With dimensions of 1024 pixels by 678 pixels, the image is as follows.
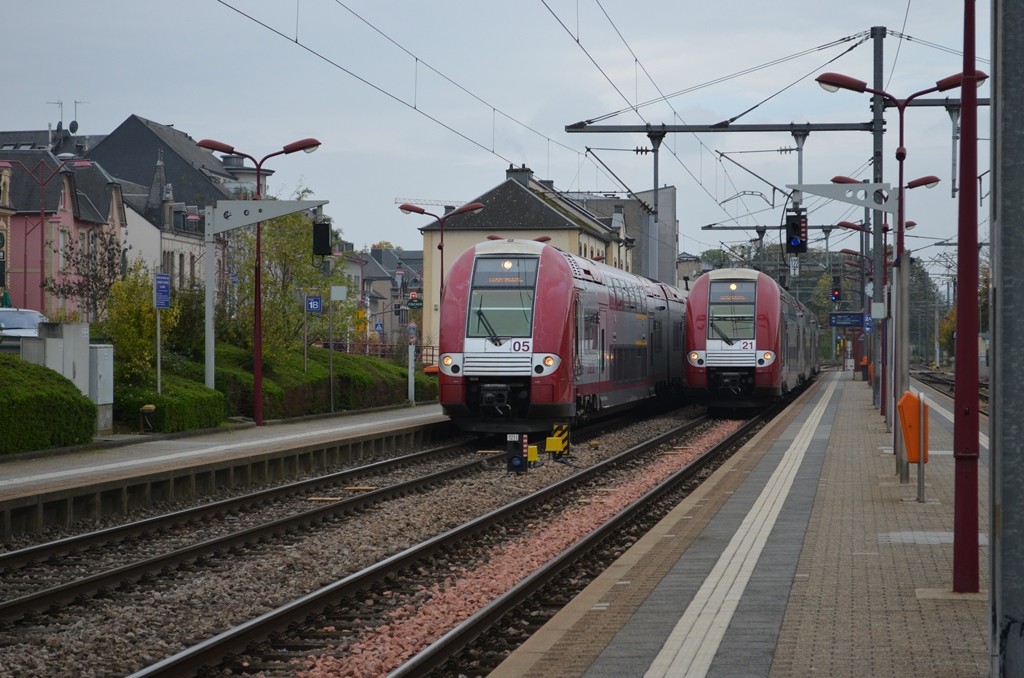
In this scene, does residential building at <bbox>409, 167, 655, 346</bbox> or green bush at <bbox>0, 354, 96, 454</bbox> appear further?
residential building at <bbox>409, 167, 655, 346</bbox>

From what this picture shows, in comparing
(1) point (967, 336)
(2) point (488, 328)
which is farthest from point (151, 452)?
(1) point (967, 336)

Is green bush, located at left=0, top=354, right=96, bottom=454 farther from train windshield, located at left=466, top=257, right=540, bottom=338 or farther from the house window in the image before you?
the house window

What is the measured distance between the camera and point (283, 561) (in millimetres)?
13328

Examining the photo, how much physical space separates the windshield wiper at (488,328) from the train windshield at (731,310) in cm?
1203

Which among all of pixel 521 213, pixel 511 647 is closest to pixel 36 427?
pixel 511 647

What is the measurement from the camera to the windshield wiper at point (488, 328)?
26203 millimetres

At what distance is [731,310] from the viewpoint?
Answer: 121ft

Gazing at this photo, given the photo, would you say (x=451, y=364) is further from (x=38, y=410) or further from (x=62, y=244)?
(x=62, y=244)

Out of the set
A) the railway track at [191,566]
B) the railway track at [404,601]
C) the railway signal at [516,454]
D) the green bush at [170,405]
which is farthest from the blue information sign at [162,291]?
Result: the railway track at [404,601]

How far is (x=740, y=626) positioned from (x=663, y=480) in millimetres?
11825

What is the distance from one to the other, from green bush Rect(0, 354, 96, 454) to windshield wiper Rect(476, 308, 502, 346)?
275 inches

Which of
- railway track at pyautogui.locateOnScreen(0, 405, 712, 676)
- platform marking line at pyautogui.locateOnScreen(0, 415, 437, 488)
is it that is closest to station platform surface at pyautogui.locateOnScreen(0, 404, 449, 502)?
platform marking line at pyautogui.locateOnScreen(0, 415, 437, 488)

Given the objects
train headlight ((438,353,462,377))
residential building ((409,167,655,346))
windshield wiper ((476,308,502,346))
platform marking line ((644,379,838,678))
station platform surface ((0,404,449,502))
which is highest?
residential building ((409,167,655,346))

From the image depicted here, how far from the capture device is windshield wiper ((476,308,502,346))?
2620cm
